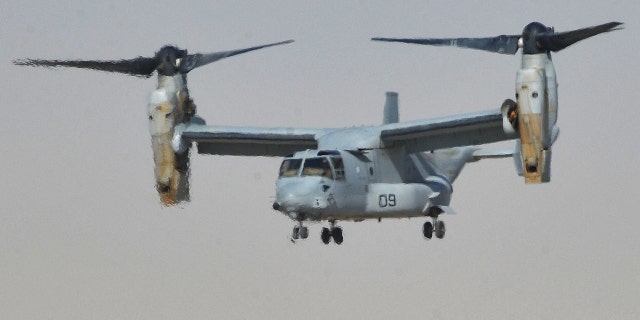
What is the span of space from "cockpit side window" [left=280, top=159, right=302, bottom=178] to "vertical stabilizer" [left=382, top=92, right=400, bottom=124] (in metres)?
6.79

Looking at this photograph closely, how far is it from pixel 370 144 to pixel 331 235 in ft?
8.39

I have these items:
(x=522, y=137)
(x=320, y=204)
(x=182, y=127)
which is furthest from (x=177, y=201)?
(x=522, y=137)

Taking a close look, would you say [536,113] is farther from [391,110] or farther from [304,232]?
[391,110]

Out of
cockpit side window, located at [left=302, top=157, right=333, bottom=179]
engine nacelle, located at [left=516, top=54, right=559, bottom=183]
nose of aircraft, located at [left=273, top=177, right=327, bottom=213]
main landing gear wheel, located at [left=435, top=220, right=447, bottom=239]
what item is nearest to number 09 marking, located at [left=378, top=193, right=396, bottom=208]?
main landing gear wheel, located at [left=435, top=220, right=447, bottom=239]

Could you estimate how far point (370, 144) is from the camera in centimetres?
5381

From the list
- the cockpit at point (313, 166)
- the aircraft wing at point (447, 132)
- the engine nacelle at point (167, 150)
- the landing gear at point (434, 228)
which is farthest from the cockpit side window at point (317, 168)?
the engine nacelle at point (167, 150)

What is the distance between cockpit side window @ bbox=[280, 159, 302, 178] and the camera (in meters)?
51.3

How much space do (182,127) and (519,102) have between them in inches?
397

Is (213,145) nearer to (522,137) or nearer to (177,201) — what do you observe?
(177,201)

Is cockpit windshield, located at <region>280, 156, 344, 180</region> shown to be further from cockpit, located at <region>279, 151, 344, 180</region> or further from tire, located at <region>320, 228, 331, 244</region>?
tire, located at <region>320, 228, 331, 244</region>

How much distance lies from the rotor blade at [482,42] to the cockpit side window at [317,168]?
132 inches

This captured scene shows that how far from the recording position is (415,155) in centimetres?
5528

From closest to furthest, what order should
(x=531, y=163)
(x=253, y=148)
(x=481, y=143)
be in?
1. (x=531, y=163)
2. (x=481, y=143)
3. (x=253, y=148)

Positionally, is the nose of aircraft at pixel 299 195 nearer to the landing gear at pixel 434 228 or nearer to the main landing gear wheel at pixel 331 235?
the main landing gear wheel at pixel 331 235
